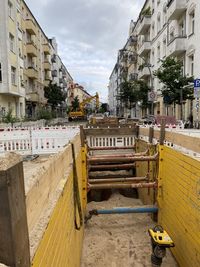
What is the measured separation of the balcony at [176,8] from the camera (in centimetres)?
2277

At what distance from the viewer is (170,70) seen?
1856cm

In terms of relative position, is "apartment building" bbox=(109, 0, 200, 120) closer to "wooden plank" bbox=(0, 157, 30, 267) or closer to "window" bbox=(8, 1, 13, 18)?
"wooden plank" bbox=(0, 157, 30, 267)

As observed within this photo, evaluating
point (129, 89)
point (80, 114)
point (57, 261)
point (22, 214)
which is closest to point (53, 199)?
point (57, 261)

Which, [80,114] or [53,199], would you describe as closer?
[53,199]

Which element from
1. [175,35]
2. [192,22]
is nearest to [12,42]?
[175,35]

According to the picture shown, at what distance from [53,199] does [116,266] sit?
271 cm

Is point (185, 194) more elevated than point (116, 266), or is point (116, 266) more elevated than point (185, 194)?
point (185, 194)

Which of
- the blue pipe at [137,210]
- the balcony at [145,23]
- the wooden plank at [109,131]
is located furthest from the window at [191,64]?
the blue pipe at [137,210]

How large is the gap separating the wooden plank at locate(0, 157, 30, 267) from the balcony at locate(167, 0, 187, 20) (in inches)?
995

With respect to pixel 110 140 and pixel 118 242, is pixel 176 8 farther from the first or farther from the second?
pixel 118 242

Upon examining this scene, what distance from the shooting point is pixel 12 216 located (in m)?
1.09

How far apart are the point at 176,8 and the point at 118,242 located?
22.8 meters

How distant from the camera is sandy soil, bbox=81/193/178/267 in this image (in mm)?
4398

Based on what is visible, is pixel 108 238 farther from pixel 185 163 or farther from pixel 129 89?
pixel 129 89
